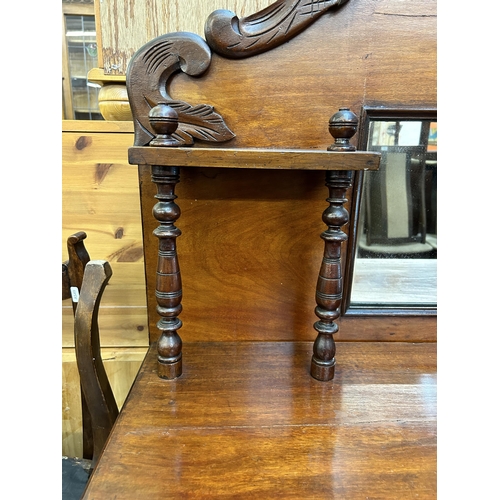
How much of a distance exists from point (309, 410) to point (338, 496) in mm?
142

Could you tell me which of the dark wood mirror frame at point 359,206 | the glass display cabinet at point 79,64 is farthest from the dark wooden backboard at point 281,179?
the glass display cabinet at point 79,64

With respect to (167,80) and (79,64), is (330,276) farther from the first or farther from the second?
(79,64)

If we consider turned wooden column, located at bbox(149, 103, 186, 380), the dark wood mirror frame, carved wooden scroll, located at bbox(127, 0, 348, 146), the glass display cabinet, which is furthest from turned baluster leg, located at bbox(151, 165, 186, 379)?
the glass display cabinet

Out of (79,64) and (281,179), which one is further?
(79,64)

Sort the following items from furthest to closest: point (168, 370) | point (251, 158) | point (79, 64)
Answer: point (79, 64) < point (168, 370) < point (251, 158)

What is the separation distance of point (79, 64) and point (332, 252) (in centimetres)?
127

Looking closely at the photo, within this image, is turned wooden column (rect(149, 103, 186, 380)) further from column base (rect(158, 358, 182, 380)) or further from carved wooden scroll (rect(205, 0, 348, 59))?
carved wooden scroll (rect(205, 0, 348, 59))

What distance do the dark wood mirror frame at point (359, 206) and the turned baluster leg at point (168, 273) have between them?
32 cm

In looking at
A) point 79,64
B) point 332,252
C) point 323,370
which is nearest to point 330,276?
point 332,252

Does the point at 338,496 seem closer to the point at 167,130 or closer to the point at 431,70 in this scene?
the point at 167,130

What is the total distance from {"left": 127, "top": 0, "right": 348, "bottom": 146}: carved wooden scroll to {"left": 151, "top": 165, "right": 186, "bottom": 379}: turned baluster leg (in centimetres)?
10

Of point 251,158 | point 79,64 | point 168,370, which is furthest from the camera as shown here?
point 79,64

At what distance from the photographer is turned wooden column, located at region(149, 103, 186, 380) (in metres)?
0.52

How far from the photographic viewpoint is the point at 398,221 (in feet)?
2.34
